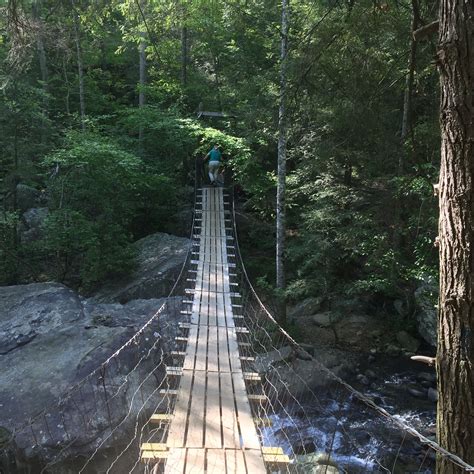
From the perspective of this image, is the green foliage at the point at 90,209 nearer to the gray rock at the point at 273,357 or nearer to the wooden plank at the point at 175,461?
the gray rock at the point at 273,357

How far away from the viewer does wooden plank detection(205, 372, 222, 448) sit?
2846 millimetres

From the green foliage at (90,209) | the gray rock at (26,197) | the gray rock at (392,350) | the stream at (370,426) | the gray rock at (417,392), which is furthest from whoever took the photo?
the gray rock at (26,197)

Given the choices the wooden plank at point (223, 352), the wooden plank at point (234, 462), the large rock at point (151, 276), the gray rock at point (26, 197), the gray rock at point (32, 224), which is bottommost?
the wooden plank at point (234, 462)

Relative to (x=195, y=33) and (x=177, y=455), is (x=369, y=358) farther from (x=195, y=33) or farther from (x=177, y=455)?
(x=195, y=33)

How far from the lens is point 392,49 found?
200 inches

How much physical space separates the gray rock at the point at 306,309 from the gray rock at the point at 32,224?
4934 mm

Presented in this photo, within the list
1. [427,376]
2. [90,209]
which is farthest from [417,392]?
[90,209]

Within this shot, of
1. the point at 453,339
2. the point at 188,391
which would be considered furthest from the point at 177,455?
the point at 453,339

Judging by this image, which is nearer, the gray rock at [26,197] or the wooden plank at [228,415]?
the wooden plank at [228,415]

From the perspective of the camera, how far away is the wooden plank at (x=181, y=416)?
2834mm

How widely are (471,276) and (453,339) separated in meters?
0.24

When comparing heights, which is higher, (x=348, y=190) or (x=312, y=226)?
(x=348, y=190)

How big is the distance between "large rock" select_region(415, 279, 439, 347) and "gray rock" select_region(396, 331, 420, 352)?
144 millimetres

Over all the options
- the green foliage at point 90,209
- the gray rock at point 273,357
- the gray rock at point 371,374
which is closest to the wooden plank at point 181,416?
the gray rock at point 273,357
